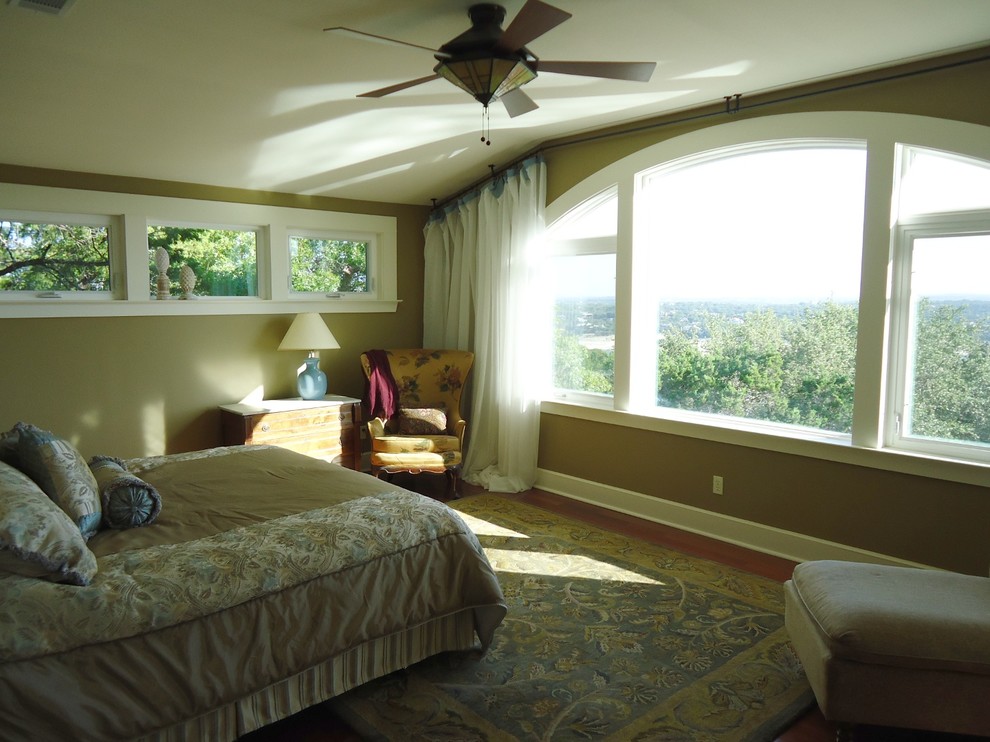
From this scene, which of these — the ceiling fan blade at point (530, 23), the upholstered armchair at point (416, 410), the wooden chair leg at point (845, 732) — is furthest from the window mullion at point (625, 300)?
the wooden chair leg at point (845, 732)

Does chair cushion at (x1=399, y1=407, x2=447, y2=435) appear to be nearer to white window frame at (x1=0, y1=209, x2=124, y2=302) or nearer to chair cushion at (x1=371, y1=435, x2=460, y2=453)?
chair cushion at (x1=371, y1=435, x2=460, y2=453)

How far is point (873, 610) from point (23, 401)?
4.32 metres

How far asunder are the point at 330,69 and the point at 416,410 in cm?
246

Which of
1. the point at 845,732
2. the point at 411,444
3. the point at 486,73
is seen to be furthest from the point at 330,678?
the point at 411,444

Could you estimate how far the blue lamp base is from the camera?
5.04 m

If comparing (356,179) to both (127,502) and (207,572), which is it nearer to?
(127,502)

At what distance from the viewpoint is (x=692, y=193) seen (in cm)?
446

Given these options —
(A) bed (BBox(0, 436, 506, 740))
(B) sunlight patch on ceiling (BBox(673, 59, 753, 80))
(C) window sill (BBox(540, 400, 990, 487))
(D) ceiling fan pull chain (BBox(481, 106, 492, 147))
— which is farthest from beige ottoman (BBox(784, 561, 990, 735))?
(D) ceiling fan pull chain (BBox(481, 106, 492, 147))

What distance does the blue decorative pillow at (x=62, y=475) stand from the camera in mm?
2375

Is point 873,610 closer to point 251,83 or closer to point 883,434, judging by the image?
point 883,434

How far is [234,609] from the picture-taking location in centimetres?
214

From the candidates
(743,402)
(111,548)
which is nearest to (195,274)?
(111,548)

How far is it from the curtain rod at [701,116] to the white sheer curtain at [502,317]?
0.32ft

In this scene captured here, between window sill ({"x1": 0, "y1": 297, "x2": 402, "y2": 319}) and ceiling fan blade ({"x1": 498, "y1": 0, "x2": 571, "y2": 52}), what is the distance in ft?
9.94
